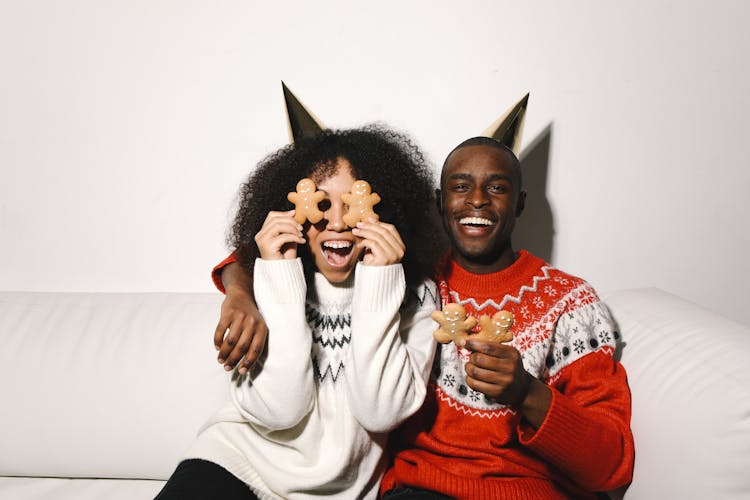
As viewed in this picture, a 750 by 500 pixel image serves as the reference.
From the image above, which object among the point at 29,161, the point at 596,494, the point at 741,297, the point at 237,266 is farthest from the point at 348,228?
the point at 741,297

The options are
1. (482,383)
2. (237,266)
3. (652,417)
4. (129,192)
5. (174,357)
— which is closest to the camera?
(482,383)

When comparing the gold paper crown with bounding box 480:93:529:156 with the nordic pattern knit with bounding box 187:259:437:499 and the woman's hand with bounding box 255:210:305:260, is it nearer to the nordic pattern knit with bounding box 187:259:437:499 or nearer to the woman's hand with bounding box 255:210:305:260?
the nordic pattern knit with bounding box 187:259:437:499

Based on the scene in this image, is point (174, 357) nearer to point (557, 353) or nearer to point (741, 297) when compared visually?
point (557, 353)

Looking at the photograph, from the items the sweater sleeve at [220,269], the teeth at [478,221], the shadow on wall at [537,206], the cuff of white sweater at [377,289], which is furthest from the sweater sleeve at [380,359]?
the shadow on wall at [537,206]

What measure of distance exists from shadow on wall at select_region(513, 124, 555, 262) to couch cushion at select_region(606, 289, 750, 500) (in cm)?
34

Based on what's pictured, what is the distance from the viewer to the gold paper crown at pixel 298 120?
1163 millimetres

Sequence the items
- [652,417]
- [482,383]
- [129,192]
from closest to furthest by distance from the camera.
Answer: [482,383] < [652,417] < [129,192]

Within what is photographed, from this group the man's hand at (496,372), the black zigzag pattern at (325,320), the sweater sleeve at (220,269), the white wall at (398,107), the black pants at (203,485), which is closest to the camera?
the man's hand at (496,372)

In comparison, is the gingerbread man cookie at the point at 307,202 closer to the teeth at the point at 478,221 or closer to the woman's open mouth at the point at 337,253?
the woman's open mouth at the point at 337,253

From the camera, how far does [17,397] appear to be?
1234 mm

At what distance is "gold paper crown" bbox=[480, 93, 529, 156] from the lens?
1152mm

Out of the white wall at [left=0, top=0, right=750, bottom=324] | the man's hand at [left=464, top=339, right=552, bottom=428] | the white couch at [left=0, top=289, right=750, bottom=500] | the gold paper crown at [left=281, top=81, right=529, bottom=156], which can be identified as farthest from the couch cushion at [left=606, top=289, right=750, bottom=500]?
A: the gold paper crown at [left=281, top=81, right=529, bottom=156]

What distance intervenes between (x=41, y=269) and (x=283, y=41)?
93 cm

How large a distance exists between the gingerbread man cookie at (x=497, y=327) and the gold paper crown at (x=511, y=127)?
0.49 meters
